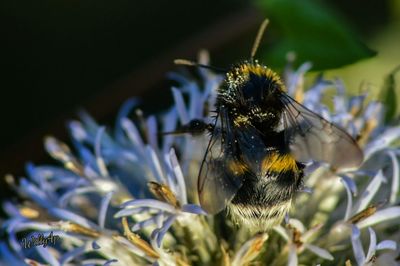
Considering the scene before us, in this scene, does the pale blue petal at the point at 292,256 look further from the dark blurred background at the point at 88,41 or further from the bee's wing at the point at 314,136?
the dark blurred background at the point at 88,41

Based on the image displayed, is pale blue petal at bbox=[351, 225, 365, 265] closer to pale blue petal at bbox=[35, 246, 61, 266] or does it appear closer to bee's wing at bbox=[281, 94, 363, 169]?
bee's wing at bbox=[281, 94, 363, 169]

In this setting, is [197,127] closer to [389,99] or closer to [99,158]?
[99,158]

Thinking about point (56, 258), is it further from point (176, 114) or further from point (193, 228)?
point (176, 114)

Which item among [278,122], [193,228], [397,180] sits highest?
[278,122]

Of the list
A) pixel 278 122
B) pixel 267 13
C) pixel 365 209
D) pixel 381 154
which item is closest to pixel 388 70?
pixel 267 13

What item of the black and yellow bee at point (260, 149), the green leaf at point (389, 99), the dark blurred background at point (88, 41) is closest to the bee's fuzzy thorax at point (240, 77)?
the black and yellow bee at point (260, 149)

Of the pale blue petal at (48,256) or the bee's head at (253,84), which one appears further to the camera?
the pale blue petal at (48,256)

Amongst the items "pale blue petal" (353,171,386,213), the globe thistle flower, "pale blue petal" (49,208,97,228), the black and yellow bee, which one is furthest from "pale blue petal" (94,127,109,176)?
"pale blue petal" (353,171,386,213)

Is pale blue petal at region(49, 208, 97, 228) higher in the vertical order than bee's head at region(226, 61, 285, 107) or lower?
lower
